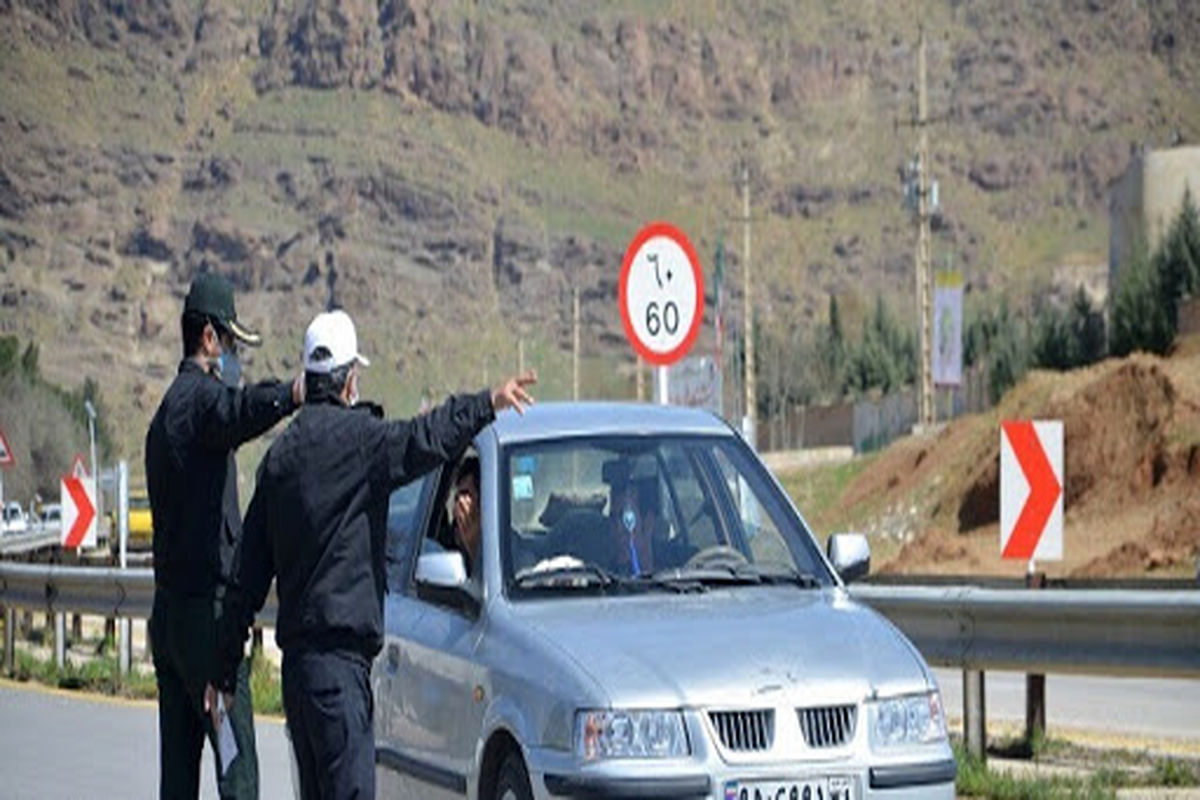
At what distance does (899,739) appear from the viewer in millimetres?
8664

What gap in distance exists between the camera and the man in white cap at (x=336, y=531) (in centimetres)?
855

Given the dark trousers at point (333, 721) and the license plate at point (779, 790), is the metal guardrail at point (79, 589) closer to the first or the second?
the dark trousers at point (333, 721)

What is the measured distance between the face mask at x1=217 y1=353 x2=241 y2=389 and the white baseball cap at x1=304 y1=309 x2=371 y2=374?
1299 millimetres

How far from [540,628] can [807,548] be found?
1241mm

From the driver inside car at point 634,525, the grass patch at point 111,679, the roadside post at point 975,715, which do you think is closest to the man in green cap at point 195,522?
the driver inside car at point 634,525

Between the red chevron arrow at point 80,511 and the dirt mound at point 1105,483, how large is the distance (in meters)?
15.4

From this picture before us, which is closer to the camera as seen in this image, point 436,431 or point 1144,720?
point 436,431

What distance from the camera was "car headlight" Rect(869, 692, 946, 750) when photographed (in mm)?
8609

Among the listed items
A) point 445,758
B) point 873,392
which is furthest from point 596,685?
point 873,392

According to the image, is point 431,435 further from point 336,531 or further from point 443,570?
point 443,570

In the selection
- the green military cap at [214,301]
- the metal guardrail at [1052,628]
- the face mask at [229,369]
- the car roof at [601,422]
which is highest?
the green military cap at [214,301]

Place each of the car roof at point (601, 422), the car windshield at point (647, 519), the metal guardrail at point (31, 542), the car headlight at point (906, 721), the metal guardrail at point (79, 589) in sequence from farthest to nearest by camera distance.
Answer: the metal guardrail at point (31, 542), the metal guardrail at point (79, 589), the car roof at point (601, 422), the car windshield at point (647, 519), the car headlight at point (906, 721)

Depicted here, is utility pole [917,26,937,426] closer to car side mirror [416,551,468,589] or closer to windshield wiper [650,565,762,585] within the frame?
windshield wiper [650,565,762,585]

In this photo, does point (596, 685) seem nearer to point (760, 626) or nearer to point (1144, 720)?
point (760, 626)
